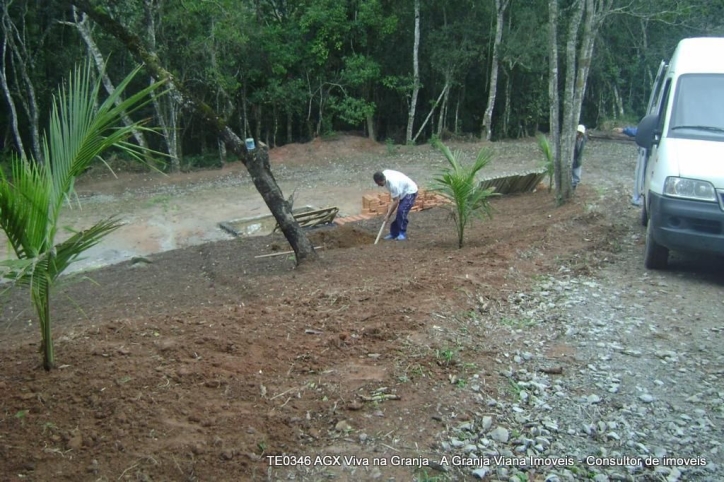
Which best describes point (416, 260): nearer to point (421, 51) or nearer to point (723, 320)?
point (723, 320)

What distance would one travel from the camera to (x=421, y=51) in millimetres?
24125

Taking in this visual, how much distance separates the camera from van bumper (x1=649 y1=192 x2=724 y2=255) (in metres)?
5.95

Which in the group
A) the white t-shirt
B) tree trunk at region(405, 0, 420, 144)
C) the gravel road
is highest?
tree trunk at region(405, 0, 420, 144)

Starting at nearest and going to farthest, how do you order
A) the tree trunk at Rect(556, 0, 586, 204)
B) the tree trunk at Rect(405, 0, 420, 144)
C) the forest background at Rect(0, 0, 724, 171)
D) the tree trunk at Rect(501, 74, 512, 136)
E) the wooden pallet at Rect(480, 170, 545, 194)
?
the tree trunk at Rect(556, 0, 586, 204) < the wooden pallet at Rect(480, 170, 545, 194) < the forest background at Rect(0, 0, 724, 171) < the tree trunk at Rect(405, 0, 420, 144) < the tree trunk at Rect(501, 74, 512, 136)

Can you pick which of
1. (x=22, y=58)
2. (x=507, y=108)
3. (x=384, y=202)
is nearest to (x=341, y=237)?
(x=384, y=202)

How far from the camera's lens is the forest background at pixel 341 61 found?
19203mm

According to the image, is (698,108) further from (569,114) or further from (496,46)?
(496,46)

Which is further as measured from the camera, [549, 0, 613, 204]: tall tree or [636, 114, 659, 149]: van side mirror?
[549, 0, 613, 204]: tall tree

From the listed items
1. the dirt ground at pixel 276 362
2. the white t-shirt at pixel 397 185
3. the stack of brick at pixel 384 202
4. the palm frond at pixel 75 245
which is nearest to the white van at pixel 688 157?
the dirt ground at pixel 276 362

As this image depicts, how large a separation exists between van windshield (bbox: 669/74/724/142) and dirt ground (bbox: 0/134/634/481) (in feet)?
5.39

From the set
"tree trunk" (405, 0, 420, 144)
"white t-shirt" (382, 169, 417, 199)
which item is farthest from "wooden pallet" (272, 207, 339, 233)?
"tree trunk" (405, 0, 420, 144)

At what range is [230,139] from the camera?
25.8ft

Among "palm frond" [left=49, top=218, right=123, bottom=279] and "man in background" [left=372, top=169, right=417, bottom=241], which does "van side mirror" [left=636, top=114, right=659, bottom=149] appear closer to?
"man in background" [left=372, top=169, right=417, bottom=241]

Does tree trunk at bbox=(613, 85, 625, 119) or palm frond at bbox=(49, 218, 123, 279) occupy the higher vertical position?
tree trunk at bbox=(613, 85, 625, 119)
